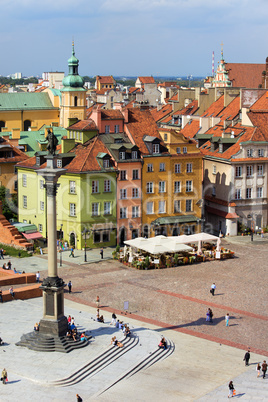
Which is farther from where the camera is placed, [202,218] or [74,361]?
[202,218]

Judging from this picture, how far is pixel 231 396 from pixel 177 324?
1183 cm

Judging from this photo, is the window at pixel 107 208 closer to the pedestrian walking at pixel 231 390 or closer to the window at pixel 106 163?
the window at pixel 106 163

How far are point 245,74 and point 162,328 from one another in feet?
326

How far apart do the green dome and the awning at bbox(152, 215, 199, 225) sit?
35865 millimetres

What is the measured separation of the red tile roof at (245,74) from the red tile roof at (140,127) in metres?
65.1

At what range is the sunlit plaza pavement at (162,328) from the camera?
3756cm

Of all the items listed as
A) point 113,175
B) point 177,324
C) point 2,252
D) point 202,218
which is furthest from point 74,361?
point 202,218

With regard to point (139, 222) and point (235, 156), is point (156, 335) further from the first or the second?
point (235, 156)

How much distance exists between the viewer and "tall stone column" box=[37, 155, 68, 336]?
41.2 meters

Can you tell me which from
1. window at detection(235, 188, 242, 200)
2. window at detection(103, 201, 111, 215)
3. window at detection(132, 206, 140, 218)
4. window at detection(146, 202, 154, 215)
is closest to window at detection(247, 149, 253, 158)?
window at detection(235, 188, 242, 200)

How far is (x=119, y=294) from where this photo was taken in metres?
55.0

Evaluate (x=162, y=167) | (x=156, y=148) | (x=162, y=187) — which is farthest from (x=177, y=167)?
(x=156, y=148)

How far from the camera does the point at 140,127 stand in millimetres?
73938

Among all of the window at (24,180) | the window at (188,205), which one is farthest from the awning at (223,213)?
the window at (24,180)
